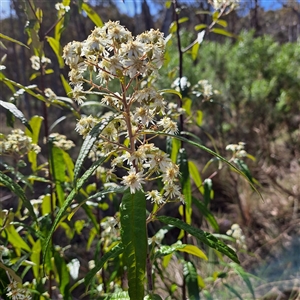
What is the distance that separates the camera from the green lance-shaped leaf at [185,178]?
1328 mm

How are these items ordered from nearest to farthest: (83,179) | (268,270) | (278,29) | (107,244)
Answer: (83,179), (107,244), (268,270), (278,29)

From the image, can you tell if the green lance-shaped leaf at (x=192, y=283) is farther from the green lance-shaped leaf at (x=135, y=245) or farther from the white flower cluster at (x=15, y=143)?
the white flower cluster at (x=15, y=143)

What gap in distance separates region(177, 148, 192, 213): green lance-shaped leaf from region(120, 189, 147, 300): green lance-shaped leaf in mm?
515

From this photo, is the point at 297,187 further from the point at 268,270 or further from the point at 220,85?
the point at 220,85

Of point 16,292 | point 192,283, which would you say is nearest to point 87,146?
point 16,292

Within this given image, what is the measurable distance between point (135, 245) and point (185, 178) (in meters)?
0.61

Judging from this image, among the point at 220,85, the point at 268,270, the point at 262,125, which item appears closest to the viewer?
the point at 268,270

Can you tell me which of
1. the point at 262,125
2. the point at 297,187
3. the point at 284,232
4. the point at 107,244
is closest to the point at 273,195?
the point at 297,187

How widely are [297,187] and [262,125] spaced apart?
3.94 ft

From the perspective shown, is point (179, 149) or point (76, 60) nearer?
point (76, 60)

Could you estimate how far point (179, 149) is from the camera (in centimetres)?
144

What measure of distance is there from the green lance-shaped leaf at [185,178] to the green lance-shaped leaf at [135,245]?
51cm

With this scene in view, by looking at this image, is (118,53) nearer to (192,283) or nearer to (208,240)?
(208,240)

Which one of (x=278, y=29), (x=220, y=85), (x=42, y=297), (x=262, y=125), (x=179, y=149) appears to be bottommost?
(x=42, y=297)
